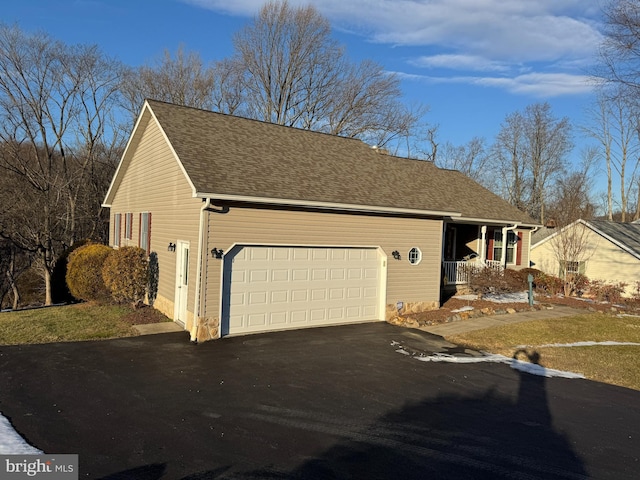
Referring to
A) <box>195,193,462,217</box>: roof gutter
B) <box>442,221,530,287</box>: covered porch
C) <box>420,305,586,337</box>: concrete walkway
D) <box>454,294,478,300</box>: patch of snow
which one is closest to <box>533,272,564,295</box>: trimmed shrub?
<box>442,221,530,287</box>: covered porch

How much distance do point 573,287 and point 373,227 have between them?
11331 mm

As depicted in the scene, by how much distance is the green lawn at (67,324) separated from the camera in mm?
9578

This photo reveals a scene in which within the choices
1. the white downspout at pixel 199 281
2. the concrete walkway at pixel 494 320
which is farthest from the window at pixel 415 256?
the white downspout at pixel 199 281

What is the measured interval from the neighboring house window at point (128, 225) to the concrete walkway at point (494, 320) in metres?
11.0

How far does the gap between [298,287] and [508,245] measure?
13155 millimetres

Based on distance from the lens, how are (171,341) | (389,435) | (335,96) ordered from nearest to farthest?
(389,435) → (171,341) → (335,96)

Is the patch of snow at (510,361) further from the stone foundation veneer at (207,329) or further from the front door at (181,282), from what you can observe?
the front door at (181,282)

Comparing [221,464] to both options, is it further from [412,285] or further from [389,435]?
[412,285]

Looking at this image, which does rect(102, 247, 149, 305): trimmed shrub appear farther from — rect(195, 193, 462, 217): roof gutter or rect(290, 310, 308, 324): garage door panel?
rect(290, 310, 308, 324): garage door panel

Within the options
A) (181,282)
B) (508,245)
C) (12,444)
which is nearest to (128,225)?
(181,282)

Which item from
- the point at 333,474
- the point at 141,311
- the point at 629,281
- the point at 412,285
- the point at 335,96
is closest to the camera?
the point at 333,474

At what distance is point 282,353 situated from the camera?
8969 millimetres

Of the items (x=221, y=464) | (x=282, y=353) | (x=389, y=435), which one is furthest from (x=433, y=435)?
(x=282, y=353)

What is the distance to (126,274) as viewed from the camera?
12141 millimetres
